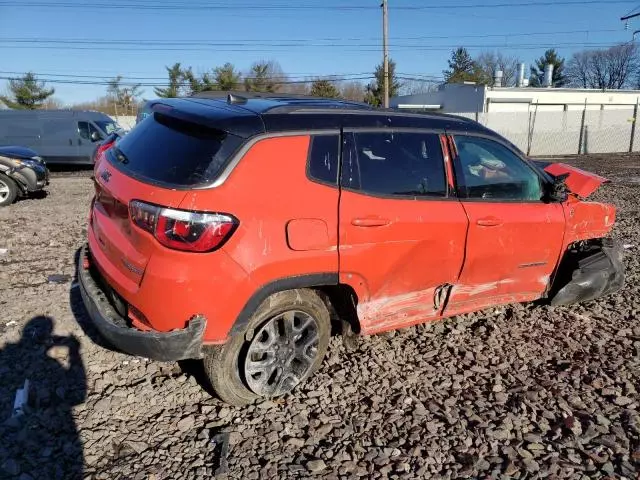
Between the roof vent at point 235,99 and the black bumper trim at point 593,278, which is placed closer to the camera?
the roof vent at point 235,99

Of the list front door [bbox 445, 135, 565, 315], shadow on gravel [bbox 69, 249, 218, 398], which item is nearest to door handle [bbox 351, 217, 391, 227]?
front door [bbox 445, 135, 565, 315]

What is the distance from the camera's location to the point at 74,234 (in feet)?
22.0

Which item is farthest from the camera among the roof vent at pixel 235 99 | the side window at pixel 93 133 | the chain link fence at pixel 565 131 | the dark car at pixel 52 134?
the chain link fence at pixel 565 131

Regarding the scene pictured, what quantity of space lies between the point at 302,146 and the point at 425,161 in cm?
99

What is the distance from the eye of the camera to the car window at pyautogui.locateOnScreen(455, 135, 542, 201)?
11.8ft

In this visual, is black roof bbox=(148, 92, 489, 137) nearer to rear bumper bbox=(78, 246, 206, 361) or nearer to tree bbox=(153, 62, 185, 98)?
rear bumper bbox=(78, 246, 206, 361)

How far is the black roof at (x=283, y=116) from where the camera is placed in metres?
2.80

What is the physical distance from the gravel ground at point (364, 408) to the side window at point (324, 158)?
4.71 feet

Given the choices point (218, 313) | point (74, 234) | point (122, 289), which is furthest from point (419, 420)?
point (74, 234)

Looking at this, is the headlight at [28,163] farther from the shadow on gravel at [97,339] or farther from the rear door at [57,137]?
the rear door at [57,137]

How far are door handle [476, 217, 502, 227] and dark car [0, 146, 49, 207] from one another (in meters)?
8.75

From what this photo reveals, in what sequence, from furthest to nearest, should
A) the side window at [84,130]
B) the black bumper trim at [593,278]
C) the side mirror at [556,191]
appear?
the side window at [84,130] → the black bumper trim at [593,278] → the side mirror at [556,191]

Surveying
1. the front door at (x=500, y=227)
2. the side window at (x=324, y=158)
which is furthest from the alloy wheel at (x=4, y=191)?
the front door at (x=500, y=227)

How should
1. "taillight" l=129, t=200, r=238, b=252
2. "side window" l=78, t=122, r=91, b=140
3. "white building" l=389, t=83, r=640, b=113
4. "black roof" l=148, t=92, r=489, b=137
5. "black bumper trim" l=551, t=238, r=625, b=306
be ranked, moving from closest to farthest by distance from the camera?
1. "taillight" l=129, t=200, r=238, b=252
2. "black roof" l=148, t=92, r=489, b=137
3. "black bumper trim" l=551, t=238, r=625, b=306
4. "side window" l=78, t=122, r=91, b=140
5. "white building" l=389, t=83, r=640, b=113
